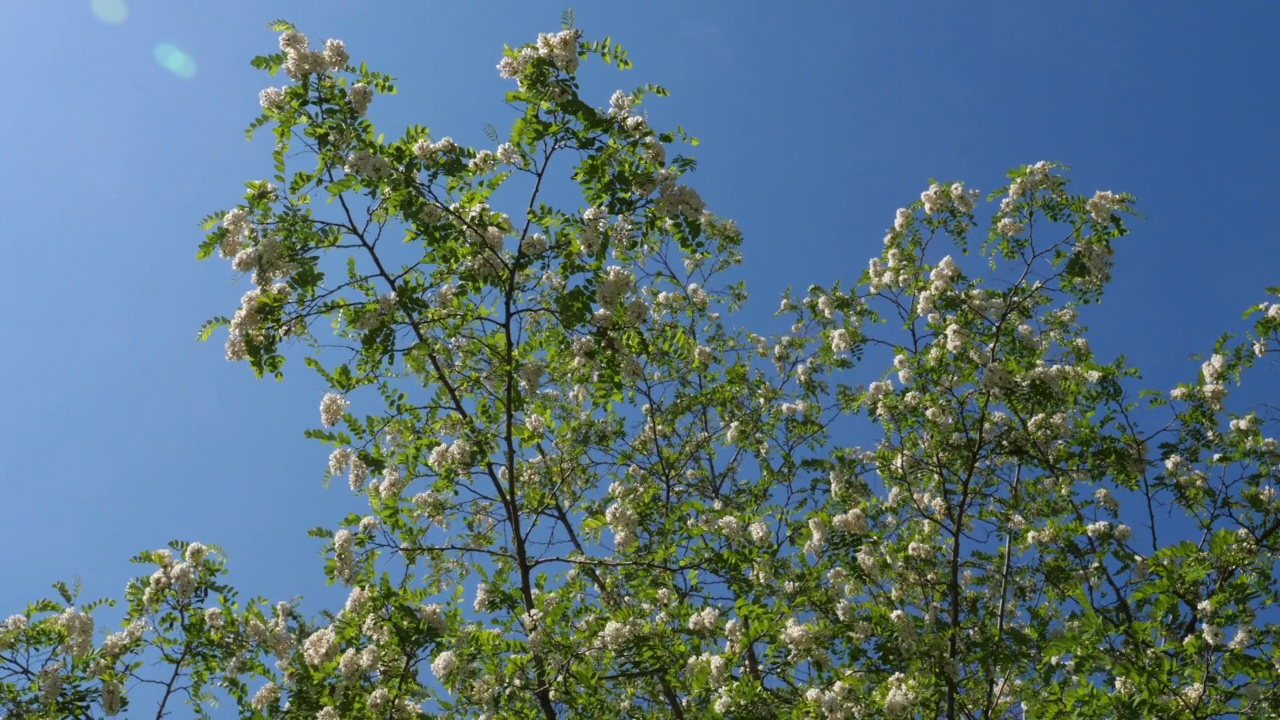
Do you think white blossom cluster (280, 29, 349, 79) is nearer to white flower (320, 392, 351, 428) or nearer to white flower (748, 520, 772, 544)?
white flower (320, 392, 351, 428)

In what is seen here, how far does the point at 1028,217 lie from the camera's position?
840 cm

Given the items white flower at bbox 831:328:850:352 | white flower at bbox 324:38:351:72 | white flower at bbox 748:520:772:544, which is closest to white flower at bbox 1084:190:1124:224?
white flower at bbox 831:328:850:352

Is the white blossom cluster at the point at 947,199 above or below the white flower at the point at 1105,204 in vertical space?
above

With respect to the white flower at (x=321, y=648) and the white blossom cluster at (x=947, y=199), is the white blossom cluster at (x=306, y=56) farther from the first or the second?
the white blossom cluster at (x=947, y=199)

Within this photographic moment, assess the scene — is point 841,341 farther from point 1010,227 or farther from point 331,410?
point 331,410

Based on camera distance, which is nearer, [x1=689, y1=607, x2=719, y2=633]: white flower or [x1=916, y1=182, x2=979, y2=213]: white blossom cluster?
[x1=689, y1=607, x2=719, y2=633]: white flower

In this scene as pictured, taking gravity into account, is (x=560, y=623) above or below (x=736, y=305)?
below

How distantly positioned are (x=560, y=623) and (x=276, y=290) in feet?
10.2

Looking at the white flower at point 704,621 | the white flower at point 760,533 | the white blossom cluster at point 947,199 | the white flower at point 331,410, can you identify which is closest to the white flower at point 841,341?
the white blossom cluster at point 947,199

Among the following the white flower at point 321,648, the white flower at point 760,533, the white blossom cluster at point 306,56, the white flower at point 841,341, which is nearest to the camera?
the white blossom cluster at point 306,56

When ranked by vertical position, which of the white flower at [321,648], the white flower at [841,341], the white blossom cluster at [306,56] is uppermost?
the white flower at [841,341]

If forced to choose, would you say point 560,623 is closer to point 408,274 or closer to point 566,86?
point 408,274

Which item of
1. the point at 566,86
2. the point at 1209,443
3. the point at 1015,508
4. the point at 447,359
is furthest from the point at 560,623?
the point at 1209,443

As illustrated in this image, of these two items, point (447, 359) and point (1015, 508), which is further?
point (1015, 508)
